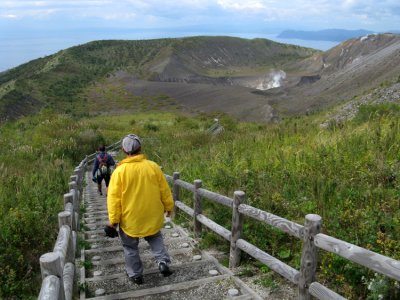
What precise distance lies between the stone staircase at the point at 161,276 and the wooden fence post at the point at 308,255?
0.65 metres

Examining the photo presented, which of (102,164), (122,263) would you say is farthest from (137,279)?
(102,164)

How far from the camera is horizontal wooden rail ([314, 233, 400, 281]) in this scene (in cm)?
275

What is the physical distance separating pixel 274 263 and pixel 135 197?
1793 mm

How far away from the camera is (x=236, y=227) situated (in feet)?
17.2

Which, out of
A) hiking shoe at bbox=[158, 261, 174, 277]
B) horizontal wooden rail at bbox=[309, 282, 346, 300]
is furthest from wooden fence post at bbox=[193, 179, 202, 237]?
horizontal wooden rail at bbox=[309, 282, 346, 300]

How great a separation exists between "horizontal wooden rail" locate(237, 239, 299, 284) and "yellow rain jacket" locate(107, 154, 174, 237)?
119 centimetres

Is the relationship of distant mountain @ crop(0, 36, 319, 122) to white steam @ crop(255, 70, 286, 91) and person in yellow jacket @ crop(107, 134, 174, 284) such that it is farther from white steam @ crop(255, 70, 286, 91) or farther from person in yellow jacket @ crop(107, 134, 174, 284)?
person in yellow jacket @ crop(107, 134, 174, 284)

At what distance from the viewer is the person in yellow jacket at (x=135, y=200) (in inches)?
187

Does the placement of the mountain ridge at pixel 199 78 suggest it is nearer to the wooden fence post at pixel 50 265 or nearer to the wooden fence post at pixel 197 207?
the wooden fence post at pixel 197 207

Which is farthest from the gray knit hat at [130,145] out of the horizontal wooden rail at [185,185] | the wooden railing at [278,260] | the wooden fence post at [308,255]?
the horizontal wooden rail at [185,185]

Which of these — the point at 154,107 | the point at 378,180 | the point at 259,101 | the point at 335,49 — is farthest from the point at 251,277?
the point at 335,49

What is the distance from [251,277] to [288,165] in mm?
2984

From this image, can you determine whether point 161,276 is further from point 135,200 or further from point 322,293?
point 322,293

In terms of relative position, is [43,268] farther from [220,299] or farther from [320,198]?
[320,198]
